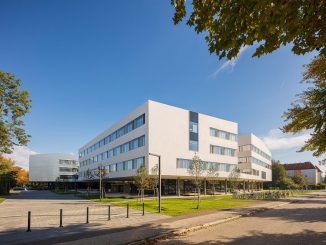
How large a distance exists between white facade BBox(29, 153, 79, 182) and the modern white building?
63.3 metres

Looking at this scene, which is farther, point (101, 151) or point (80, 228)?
point (101, 151)

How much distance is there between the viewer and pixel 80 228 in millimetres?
15211

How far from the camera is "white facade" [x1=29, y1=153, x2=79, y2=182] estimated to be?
123062mm

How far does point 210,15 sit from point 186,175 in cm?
4483

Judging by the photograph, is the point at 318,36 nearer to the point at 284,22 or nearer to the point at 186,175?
the point at 284,22

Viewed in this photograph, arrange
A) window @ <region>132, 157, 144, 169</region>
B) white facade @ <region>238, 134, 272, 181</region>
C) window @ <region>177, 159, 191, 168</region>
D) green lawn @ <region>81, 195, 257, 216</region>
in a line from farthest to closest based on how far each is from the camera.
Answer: white facade @ <region>238, 134, 272, 181</region> → window @ <region>177, 159, 191, 168</region> → window @ <region>132, 157, 144, 169</region> → green lawn @ <region>81, 195, 257, 216</region>

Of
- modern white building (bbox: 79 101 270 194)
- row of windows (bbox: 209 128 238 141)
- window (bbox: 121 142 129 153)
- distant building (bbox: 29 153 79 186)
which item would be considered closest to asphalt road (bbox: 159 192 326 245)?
modern white building (bbox: 79 101 270 194)

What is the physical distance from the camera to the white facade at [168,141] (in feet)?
153

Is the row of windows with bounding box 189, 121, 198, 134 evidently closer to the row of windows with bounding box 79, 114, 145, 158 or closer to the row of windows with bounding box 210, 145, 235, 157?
the row of windows with bounding box 210, 145, 235, 157

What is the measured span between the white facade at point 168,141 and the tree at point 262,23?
34.2 m

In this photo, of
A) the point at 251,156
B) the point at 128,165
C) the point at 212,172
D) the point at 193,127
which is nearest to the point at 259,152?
the point at 251,156

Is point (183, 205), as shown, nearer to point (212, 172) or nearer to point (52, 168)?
point (212, 172)

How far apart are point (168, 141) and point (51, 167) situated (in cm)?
8977

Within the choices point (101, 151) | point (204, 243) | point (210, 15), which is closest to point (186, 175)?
point (101, 151)
